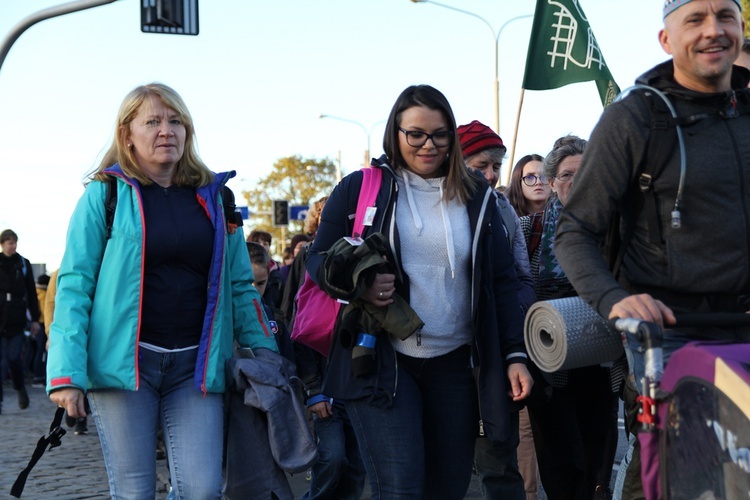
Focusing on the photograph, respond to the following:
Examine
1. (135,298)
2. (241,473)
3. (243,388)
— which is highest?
(135,298)

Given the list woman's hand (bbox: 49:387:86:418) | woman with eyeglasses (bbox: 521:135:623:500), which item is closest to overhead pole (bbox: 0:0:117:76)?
woman with eyeglasses (bbox: 521:135:623:500)

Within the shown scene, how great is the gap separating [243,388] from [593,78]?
→ 5303 mm

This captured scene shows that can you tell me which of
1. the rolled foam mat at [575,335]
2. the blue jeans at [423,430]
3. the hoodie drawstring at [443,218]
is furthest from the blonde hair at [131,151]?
the rolled foam mat at [575,335]

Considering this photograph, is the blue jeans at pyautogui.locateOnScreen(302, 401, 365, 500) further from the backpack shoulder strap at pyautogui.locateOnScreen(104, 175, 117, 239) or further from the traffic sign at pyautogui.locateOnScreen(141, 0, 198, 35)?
the traffic sign at pyautogui.locateOnScreen(141, 0, 198, 35)

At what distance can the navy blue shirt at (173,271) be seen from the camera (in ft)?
13.6

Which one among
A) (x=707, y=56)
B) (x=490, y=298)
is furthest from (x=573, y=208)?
(x=490, y=298)

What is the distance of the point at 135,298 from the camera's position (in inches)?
159

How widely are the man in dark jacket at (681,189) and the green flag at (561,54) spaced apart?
18.3 feet

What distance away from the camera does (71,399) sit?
12.8 ft

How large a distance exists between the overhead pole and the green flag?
16.6 feet

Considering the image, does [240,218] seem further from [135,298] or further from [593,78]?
[593,78]

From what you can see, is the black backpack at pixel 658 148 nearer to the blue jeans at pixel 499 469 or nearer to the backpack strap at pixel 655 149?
the backpack strap at pixel 655 149

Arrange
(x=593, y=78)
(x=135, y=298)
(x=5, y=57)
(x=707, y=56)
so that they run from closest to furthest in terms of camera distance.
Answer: (x=707, y=56) < (x=135, y=298) < (x=593, y=78) < (x=5, y=57)

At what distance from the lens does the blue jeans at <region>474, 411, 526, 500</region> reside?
4.44m
